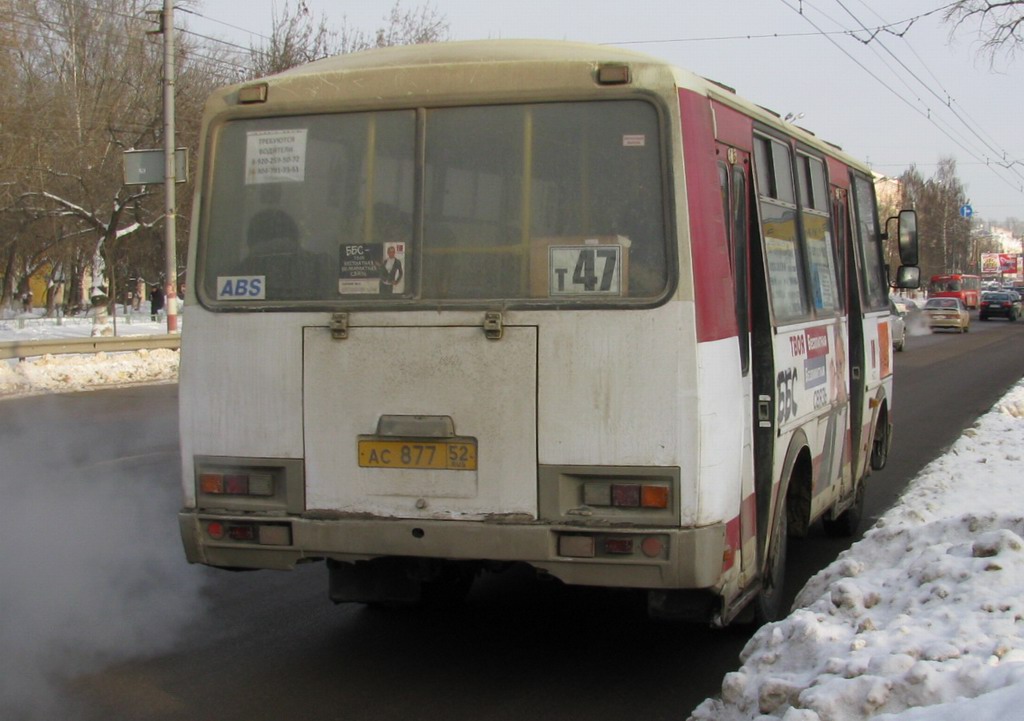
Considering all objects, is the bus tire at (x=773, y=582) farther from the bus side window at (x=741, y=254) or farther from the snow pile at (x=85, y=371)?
the snow pile at (x=85, y=371)

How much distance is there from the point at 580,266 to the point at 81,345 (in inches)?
781

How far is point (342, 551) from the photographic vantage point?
17.1 ft

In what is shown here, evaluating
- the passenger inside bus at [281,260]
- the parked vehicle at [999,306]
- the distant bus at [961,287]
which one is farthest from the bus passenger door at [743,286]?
the distant bus at [961,287]

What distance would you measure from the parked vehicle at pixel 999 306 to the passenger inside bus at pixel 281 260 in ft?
225

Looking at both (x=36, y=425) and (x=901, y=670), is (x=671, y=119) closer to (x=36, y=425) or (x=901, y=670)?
(x=901, y=670)

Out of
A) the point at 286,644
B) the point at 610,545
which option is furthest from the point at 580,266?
the point at 286,644

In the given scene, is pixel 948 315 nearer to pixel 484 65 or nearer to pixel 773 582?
pixel 773 582

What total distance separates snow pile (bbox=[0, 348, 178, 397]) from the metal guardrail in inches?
5.9

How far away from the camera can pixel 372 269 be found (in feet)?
17.4

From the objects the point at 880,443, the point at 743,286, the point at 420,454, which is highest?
the point at 743,286

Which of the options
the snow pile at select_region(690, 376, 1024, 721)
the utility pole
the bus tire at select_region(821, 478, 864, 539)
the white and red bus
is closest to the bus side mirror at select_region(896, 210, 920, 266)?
the bus tire at select_region(821, 478, 864, 539)

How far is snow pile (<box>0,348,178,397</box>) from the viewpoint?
67.0 feet

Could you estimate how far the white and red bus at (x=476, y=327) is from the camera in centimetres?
495

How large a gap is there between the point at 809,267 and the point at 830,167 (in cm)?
118
